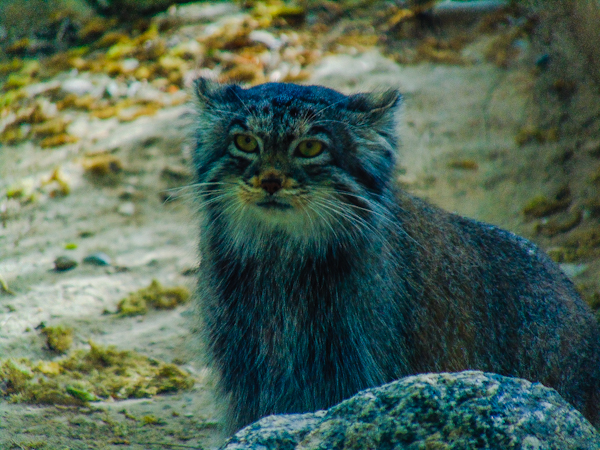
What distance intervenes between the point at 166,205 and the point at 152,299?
1493mm

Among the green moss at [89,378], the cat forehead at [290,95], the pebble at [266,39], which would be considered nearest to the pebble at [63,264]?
the green moss at [89,378]

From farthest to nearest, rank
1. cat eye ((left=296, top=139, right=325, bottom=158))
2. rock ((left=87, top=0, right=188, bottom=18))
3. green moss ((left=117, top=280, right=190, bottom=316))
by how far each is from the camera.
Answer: rock ((left=87, top=0, right=188, bottom=18)) < green moss ((left=117, top=280, right=190, bottom=316)) < cat eye ((left=296, top=139, right=325, bottom=158))

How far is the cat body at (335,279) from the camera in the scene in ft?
10.2

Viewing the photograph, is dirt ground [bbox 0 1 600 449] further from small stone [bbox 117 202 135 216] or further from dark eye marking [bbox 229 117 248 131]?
dark eye marking [bbox 229 117 248 131]

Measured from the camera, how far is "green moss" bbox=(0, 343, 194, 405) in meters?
3.79

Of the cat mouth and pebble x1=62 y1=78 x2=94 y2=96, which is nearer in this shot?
the cat mouth

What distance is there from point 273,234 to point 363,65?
5111 mm

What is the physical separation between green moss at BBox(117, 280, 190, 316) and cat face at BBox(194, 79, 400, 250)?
196 cm

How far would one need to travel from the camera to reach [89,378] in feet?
13.6

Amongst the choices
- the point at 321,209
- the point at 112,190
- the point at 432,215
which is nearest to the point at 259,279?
the point at 321,209

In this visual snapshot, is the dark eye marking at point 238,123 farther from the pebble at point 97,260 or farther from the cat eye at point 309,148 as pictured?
the pebble at point 97,260

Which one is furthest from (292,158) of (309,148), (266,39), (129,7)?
(129,7)

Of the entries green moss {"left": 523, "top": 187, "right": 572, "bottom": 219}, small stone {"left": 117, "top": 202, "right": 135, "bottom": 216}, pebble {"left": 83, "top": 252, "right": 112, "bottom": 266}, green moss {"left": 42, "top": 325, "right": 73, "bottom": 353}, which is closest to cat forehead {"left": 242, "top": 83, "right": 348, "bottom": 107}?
green moss {"left": 42, "top": 325, "right": 73, "bottom": 353}

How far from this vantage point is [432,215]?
3.73m
